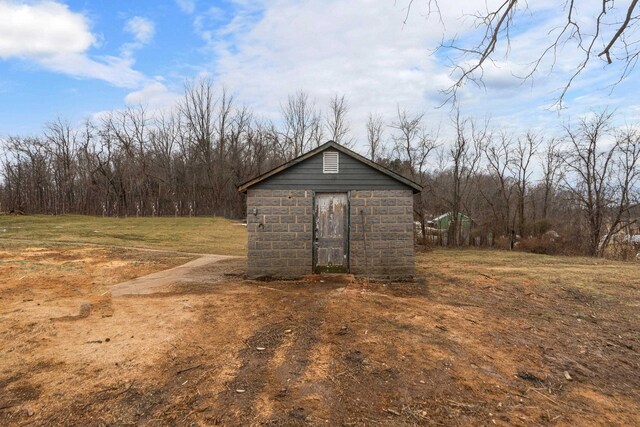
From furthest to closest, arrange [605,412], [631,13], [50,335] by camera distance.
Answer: [50,335], [605,412], [631,13]

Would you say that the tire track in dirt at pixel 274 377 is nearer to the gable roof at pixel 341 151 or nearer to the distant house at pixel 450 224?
the gable roof at pixel 341 151

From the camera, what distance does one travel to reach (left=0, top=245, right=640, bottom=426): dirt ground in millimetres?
3689

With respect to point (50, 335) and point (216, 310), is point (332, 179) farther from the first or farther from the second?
point (50, 335)

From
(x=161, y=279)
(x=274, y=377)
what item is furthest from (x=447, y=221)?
(x=274, y=377)

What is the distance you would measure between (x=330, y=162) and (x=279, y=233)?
2434 mm

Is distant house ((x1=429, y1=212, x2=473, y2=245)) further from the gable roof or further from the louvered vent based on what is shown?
the louvered vent

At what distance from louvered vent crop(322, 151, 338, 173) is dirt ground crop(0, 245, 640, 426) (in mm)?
3219

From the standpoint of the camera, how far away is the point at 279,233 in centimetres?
1027

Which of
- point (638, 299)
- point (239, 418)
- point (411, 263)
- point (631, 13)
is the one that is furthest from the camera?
point (411, 263)

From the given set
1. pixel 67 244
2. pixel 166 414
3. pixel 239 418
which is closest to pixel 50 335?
pixel 166 414

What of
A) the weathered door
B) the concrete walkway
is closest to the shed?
the weathered door

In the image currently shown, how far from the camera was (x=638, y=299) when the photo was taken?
→ 9219 millimetres

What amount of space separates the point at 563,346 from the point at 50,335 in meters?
7.89

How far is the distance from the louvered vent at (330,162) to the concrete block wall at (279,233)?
104cm
